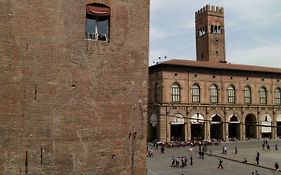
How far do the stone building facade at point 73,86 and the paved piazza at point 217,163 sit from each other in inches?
601

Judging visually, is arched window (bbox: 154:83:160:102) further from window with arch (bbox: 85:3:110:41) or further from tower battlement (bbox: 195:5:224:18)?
window with arch (bbox: 85:3:110:41)

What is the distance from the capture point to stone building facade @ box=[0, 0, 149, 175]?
10.7 metres

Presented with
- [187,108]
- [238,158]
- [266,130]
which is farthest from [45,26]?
[266,130]

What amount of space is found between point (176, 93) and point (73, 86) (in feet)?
→ 118

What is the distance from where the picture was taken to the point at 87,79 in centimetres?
1171

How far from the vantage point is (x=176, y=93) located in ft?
154

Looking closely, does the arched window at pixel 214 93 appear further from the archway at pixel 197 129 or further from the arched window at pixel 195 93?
the archway at pixel 197 129

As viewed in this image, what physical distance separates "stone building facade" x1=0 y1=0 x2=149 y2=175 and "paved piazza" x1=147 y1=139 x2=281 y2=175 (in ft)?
50.1

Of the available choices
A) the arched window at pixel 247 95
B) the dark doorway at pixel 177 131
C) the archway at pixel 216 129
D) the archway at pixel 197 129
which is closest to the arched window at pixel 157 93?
the dark doorway at pixel 177 131

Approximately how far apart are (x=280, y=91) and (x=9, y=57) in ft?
168

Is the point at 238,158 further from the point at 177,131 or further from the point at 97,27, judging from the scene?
the point at 97,27

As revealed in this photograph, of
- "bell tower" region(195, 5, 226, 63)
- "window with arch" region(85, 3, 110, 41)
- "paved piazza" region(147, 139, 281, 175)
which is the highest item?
"bell tower" region(195, 5, 226, 63)

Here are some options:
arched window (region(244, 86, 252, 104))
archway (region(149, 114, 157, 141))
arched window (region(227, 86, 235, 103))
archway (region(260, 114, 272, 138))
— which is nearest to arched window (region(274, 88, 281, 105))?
archway (region(260, 114, 272, 138))

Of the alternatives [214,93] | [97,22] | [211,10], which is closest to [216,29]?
[211,10]
